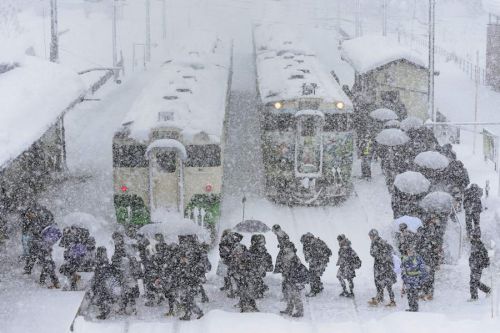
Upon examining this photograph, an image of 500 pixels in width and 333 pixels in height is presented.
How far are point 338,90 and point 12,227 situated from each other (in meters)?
8.79

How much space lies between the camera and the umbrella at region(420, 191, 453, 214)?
16.8 meters

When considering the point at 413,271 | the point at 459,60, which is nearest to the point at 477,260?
the point at 413,271

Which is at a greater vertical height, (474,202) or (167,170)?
(167,170)

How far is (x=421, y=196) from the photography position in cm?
1869

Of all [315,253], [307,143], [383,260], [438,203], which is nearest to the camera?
[383,260]

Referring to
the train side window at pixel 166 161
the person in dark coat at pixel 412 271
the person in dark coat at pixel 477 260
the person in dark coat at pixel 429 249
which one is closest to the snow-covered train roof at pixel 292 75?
the train side window at pixel 166 161

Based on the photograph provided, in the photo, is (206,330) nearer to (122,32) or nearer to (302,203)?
(302,203)

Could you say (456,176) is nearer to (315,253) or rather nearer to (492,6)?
(315,253)

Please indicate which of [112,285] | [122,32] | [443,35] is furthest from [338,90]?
[443,35]

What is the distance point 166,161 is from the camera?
18500 millimetres

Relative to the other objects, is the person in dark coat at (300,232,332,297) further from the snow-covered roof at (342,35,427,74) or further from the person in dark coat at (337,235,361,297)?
the snow-covered roof at (342,35,427,74)

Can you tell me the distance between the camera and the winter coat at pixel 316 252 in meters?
15.2

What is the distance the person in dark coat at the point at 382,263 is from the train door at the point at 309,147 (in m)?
6.73

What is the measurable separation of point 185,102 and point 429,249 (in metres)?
7.09
